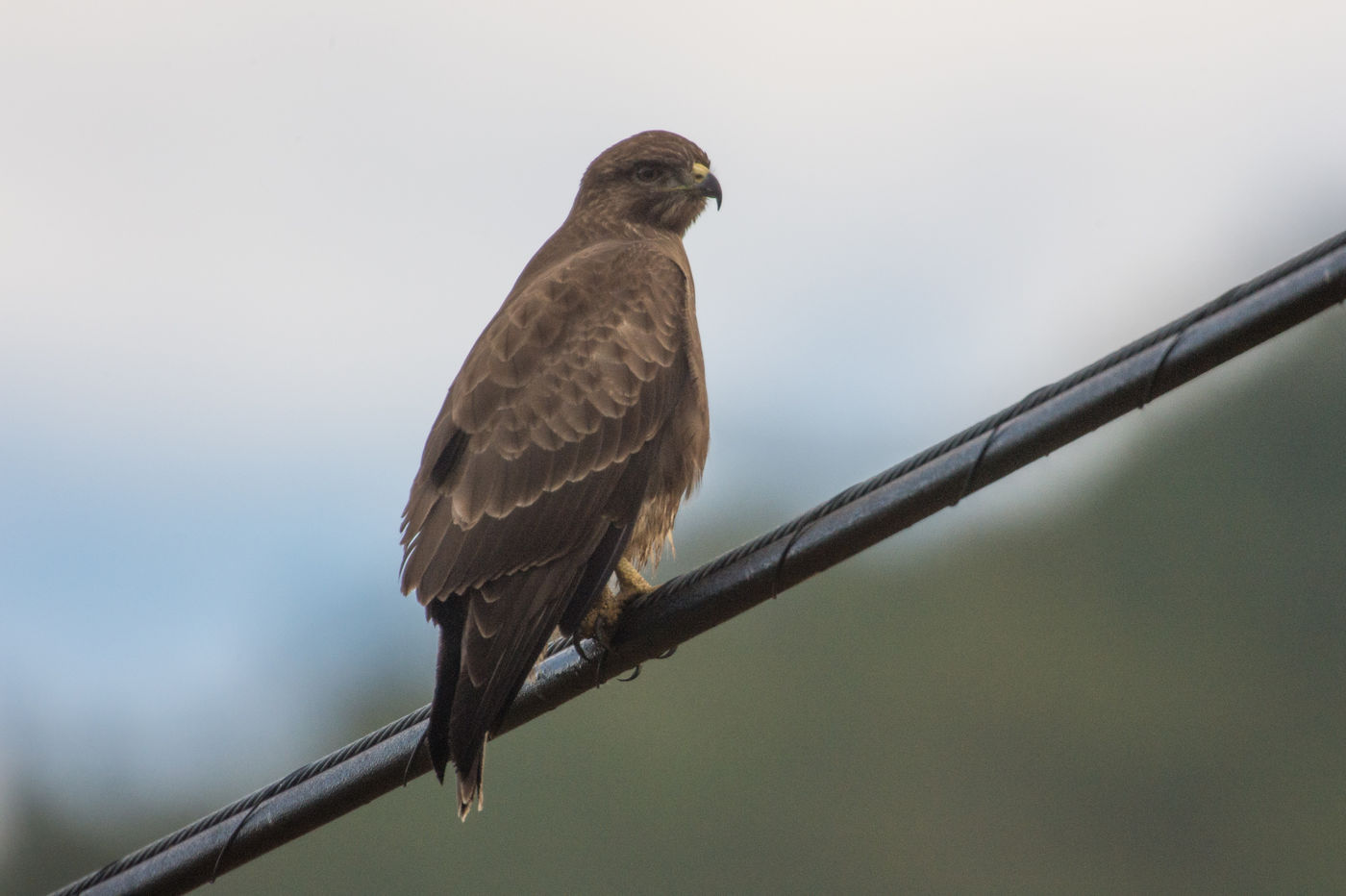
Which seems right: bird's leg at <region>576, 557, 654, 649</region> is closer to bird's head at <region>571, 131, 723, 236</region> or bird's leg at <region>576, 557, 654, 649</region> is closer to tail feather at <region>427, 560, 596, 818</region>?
tail feather at <region>427, 560, 596, 818</region>

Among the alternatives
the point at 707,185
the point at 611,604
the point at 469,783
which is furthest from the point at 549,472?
the point at 707,185

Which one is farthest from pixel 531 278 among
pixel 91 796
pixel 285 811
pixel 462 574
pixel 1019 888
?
pixel 91 796

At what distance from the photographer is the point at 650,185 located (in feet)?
22.0

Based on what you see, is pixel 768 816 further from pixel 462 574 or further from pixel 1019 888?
pixel 462 574

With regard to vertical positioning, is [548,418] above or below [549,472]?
above

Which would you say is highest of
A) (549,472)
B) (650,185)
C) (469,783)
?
(650,185)

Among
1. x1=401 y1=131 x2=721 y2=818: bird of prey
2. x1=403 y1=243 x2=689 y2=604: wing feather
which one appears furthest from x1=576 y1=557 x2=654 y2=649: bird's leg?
x1=403 y1=243 x2=689 y2=604: wing feather

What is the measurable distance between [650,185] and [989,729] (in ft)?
81.9

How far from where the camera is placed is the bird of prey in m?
4.50

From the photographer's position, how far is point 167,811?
89.2ft

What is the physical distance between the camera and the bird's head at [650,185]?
Result: 6.64 metres

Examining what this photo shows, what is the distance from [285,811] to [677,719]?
26215 millimetres

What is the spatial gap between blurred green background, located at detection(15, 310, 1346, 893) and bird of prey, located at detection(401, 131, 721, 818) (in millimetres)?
17768

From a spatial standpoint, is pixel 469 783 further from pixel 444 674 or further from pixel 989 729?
pixel 989 729
